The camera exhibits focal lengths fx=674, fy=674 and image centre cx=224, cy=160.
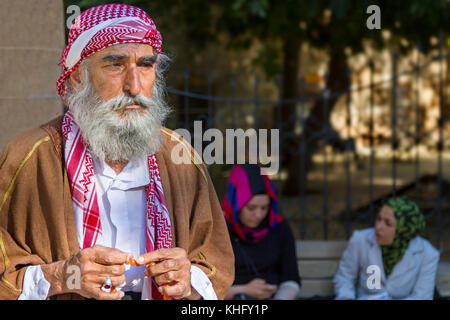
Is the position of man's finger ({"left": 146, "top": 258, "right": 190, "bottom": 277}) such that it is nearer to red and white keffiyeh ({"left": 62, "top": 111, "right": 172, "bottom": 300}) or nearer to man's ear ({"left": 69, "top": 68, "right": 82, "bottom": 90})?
red and white keffiyeh ({"left": 62, "top": 111, "right": 172, "bottom": 300})

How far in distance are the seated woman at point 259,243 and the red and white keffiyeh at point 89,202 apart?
2862 mm

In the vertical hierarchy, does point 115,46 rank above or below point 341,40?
below

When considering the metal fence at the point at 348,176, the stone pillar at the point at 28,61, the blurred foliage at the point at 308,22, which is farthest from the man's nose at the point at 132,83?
the blurred foliage at the point at 308,22

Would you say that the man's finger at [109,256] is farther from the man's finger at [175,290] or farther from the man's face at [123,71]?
the man's face at [123,71]

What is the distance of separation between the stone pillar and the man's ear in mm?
669

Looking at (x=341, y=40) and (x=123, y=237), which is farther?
(x=341, y=40)

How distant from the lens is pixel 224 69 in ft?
61.2

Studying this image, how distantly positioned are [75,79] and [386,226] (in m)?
3.50

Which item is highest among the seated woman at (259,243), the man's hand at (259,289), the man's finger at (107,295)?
the man's finger at (107,295)

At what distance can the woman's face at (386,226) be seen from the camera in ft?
16.5

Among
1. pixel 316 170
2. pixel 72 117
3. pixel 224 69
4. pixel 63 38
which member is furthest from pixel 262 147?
pixel 224 69

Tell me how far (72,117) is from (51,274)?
19.4 inches

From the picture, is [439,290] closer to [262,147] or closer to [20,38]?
[262,147]

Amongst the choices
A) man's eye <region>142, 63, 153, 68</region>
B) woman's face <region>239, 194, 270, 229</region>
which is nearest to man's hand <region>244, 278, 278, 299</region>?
woman's face <region>239, 194, 270, 229</region>
